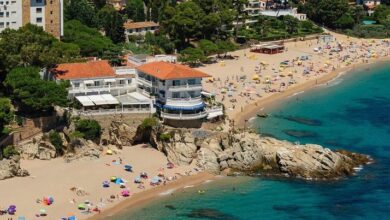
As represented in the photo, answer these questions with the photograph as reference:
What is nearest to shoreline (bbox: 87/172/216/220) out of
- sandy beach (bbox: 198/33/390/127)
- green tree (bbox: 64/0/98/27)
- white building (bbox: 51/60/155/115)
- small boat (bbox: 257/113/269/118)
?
white building (bbox: 51/60/155/115)

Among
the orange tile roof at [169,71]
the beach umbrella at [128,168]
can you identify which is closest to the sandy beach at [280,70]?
the orange tile roof at [169,71]

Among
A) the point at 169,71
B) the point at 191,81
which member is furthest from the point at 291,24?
the point at 169,71

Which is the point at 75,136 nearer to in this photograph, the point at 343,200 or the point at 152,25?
the point at 343,200

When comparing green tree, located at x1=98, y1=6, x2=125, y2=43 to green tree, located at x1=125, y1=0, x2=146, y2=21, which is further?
green tree, located at x1=125, y1=0, x2=146, y2=21

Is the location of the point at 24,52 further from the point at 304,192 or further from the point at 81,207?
the point at 304,192

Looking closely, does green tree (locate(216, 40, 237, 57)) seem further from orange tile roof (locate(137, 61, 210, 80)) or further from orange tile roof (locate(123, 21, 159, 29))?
orange tile roof (locate(137, 61, 210, 80))

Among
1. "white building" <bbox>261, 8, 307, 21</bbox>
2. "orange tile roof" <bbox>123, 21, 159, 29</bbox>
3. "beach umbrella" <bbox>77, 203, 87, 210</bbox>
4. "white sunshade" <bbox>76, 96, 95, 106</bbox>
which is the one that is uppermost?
"white building" <bbox>261, 8, 307, 21</bbox>
